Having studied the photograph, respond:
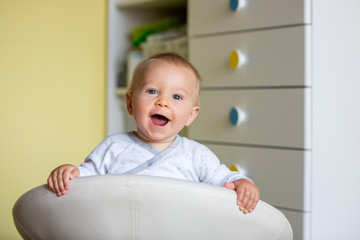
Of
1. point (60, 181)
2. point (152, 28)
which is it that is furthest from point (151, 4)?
point (60, 181)

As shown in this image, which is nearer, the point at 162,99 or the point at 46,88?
the point at 162,99

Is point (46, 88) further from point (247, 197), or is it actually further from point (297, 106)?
point (247, 197)

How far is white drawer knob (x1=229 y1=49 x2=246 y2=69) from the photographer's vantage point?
143 cm

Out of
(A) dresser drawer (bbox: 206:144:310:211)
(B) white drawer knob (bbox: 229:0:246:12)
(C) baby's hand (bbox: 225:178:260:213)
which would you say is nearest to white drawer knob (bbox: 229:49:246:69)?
(B) white drawer knob (bbox: 229:0:246:12)

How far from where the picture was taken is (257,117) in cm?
141

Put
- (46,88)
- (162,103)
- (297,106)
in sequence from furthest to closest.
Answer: (46,88) < (297,106) < (162,103)

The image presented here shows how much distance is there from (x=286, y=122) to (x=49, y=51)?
0.90m

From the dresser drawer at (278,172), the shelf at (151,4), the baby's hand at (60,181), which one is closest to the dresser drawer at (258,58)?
the dresser drawer at (278,172)

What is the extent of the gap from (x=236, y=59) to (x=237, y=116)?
0.16m

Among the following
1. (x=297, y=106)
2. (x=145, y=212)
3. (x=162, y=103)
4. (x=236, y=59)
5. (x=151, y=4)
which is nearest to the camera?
(x=145, y=212)

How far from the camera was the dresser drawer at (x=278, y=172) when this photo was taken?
1303mm

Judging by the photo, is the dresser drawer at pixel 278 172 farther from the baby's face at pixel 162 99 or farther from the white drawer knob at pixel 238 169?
the baby's face at pixel 162 99
